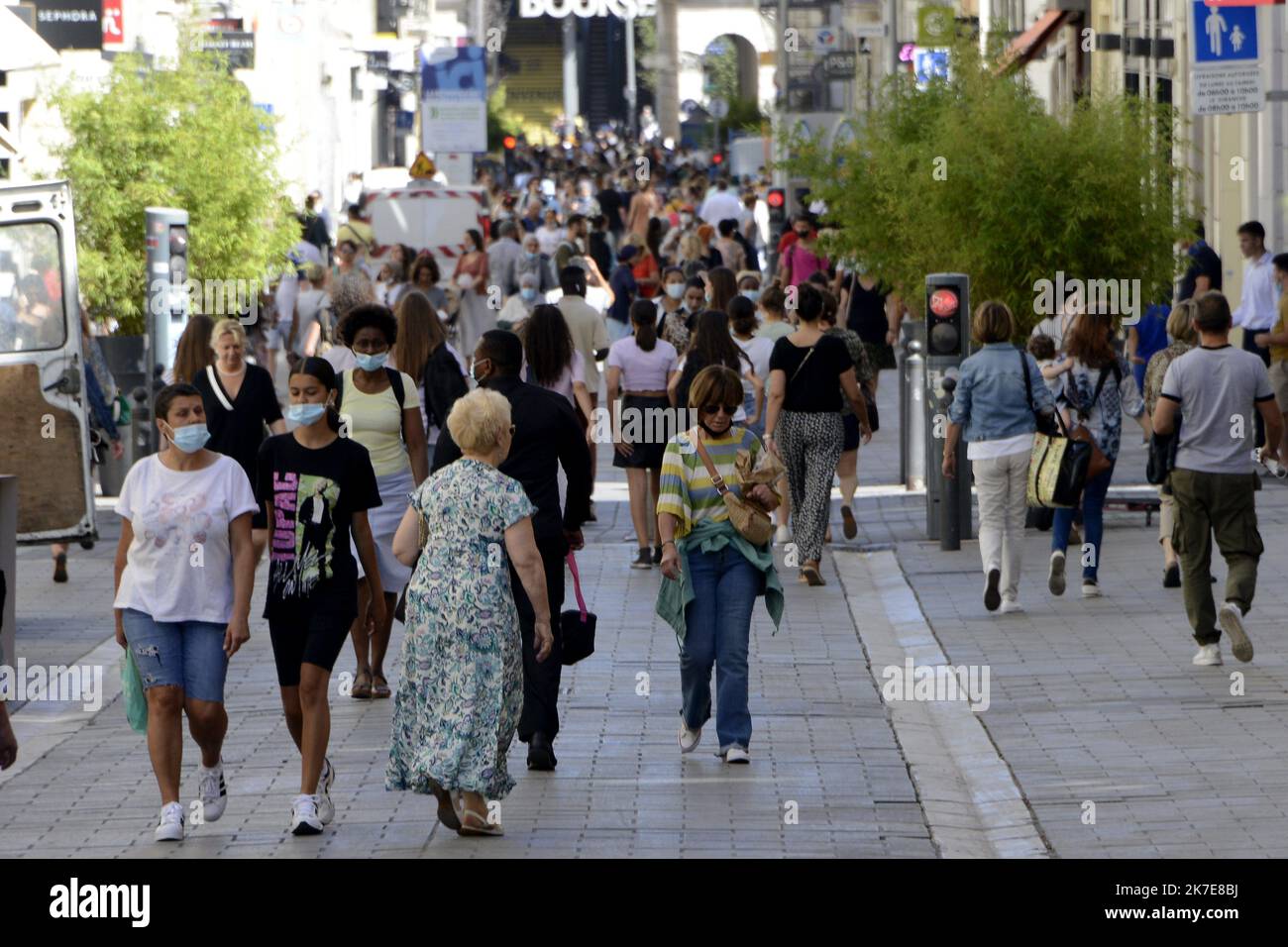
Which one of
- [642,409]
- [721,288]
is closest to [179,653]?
[642,409]

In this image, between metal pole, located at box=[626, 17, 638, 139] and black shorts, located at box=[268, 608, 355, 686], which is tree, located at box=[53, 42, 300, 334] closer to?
black shorts, located at box=[268, 608, 355, 686]

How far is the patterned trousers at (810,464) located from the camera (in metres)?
14.1

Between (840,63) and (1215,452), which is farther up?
(840,63)

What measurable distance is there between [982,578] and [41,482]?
5.39 metres

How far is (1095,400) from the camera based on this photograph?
1353 centimetres

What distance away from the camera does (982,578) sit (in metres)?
14.1

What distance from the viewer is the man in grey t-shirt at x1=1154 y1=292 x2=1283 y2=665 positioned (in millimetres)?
10750

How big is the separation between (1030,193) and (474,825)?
9.55 m

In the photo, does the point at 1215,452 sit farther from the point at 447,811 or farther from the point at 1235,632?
the point at 447,811

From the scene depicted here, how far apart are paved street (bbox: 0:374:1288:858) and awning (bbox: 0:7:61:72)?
584 cm
